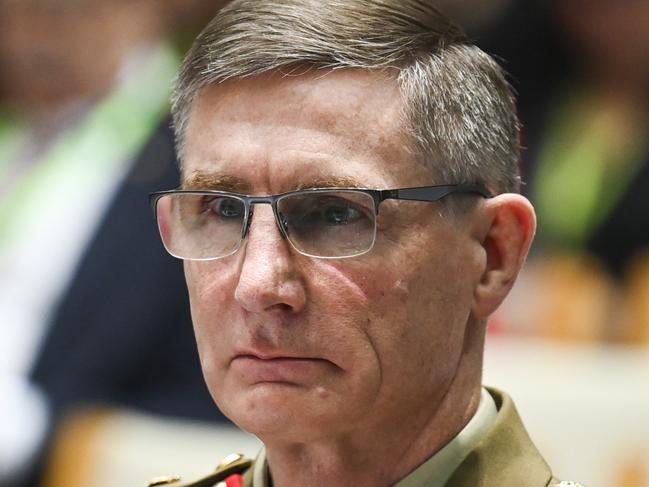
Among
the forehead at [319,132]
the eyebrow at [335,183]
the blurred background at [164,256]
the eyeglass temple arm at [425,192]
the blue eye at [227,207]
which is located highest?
the forehead at [319,132]

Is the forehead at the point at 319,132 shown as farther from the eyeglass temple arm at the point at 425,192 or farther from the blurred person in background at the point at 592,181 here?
the blurred person in background at the point at 592,181

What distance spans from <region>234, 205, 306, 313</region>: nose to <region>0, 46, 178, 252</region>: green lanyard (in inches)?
109

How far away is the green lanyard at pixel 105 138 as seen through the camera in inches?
204

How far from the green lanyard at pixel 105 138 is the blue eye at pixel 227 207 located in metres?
2.63

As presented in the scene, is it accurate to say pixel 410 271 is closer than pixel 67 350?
Yes

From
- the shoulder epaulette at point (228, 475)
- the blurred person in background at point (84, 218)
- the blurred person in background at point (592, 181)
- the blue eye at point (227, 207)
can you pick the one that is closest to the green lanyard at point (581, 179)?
the blurred person in background at point (592, 181)

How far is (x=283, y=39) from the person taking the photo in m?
2.37

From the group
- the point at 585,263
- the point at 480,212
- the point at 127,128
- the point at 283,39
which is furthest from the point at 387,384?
the point at 127,128

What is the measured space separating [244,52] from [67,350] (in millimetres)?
2615

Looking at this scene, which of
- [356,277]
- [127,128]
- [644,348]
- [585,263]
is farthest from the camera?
[127,128]

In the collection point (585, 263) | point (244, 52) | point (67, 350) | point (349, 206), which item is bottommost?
point (67, 350)

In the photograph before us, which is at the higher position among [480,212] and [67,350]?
[480,212]

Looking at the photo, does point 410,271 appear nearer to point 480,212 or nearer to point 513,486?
point 480,212

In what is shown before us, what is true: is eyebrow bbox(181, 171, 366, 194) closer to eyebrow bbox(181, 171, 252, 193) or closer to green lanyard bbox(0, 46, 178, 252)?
eyebrow bbox(181, 171, 252, 193)
